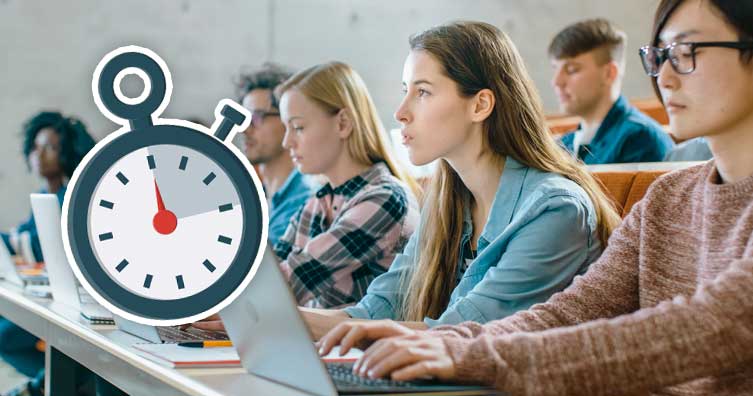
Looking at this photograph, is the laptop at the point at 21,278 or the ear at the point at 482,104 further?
the laptop at the point at 21,278

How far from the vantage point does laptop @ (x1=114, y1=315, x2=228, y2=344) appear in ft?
4.52

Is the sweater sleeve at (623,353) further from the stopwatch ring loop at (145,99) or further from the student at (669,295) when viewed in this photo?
the stopwatch ring loop at (145,99)

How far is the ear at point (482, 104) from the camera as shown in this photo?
174 centimetres

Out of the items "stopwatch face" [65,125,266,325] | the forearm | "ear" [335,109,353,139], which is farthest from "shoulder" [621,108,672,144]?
"stopwatch face" [65,125,266,325]

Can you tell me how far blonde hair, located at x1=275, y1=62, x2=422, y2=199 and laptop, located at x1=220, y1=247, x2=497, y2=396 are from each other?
140cm

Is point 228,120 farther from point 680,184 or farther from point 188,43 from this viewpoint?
point 188,43

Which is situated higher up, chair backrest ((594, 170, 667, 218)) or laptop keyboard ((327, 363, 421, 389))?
laptop keyboard ((327, 363, 421, 389))

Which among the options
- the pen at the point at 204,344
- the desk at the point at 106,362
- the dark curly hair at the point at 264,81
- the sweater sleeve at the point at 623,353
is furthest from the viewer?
the dark curly hair at the point at 264,81

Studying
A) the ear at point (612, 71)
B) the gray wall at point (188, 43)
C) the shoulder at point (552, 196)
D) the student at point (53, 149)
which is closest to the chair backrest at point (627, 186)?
the shoulder at point (552, 196)

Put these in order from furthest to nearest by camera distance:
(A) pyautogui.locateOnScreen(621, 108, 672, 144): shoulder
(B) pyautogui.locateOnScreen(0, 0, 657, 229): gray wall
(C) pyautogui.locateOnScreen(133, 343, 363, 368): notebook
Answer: (B) pyautogui.locateOnScreen(0, 0, 657, 229): gray wall, (A) pyautogui.locateOnScreen(621, 108, 672, 144): shoulder, (C) pyautogui.locateOnScreen(133, 343, 363, 368): notebook

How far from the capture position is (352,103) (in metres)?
2.55

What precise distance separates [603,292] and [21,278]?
171 cm

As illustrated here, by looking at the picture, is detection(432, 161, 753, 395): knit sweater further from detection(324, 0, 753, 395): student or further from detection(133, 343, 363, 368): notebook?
detection(133, 343, 363, 368): notebook

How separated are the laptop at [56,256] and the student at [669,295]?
0.95 meters
